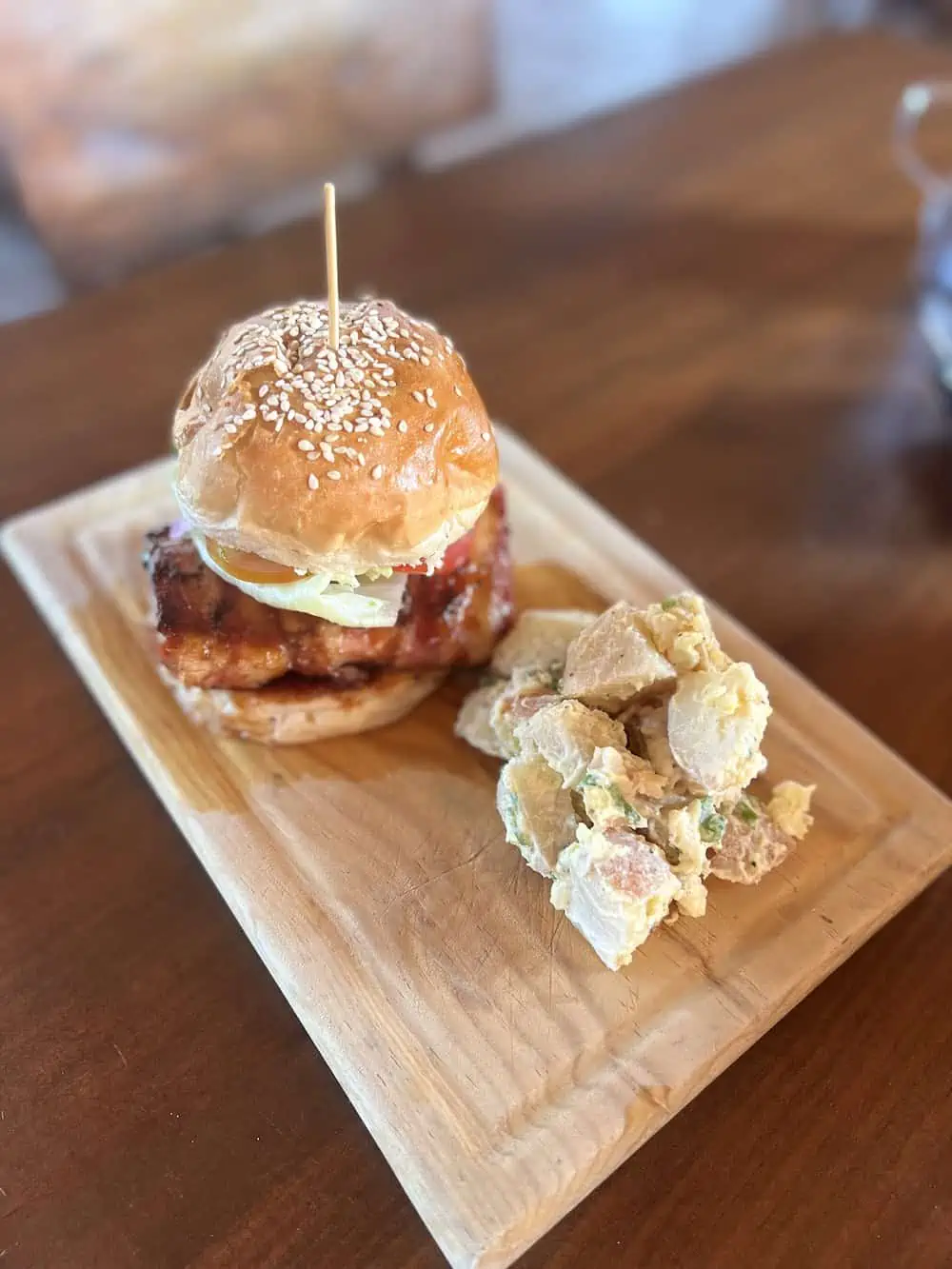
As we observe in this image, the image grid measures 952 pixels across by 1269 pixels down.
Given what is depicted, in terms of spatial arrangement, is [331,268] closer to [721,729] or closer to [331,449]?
[331,449]

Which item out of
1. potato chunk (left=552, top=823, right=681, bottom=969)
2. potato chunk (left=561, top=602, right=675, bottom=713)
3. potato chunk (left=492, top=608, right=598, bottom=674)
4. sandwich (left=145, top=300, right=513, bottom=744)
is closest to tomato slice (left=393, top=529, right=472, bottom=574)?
sandwich (left=145, top=300, right=513, bottom=744)

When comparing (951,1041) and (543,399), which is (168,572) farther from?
(951,1041)

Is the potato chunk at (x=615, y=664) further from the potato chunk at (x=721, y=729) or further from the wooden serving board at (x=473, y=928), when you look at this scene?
the wooden serving board at (x=473, y=928)

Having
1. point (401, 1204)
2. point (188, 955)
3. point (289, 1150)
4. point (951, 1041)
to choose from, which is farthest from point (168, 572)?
point (951, 1041)

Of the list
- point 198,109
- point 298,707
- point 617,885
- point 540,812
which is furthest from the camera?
point 198,109

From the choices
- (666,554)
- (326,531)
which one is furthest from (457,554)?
(666,554)

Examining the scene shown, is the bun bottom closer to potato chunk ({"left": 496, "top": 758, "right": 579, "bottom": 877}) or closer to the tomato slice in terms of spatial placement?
the tomato slice
